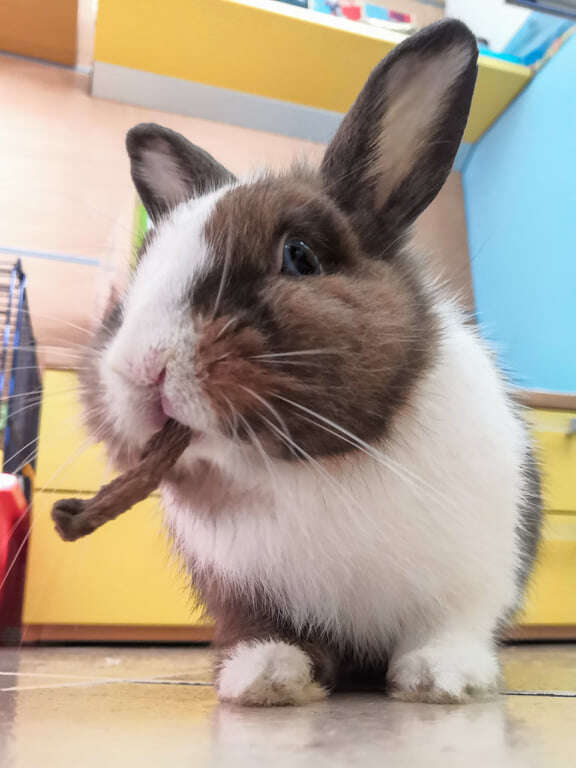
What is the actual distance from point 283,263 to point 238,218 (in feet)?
0.22

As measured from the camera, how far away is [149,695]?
2.75 feet

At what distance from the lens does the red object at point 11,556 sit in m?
1.67

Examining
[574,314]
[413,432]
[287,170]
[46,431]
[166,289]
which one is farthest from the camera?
[574,314]

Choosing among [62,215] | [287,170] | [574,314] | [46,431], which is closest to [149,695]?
[287,170]

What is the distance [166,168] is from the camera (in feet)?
3.39

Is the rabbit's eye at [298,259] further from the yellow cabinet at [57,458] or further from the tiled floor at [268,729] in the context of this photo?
the yellow cabinet at [57,458]

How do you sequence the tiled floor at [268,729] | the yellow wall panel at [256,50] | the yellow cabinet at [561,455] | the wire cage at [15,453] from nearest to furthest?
the tiled floor at [268,729], the wire cage at [15,453], the yellow cabinet at [561,455], the yellow wall panel at [256,50]

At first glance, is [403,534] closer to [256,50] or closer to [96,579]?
[96,579]

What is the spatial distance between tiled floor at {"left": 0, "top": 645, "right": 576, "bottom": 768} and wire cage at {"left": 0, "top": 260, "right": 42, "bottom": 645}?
0.78m

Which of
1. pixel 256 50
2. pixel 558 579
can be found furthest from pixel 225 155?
pixel 558 579

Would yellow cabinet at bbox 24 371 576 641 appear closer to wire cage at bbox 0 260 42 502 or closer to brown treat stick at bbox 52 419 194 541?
wire cage at bbox 0 260 42 502

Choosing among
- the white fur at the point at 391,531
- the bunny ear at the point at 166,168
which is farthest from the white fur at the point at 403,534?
the bunny ear at the point at 166,168

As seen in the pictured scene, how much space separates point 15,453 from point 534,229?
166 centimetres

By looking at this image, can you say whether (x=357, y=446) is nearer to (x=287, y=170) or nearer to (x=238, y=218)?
(x=238, y=218)
